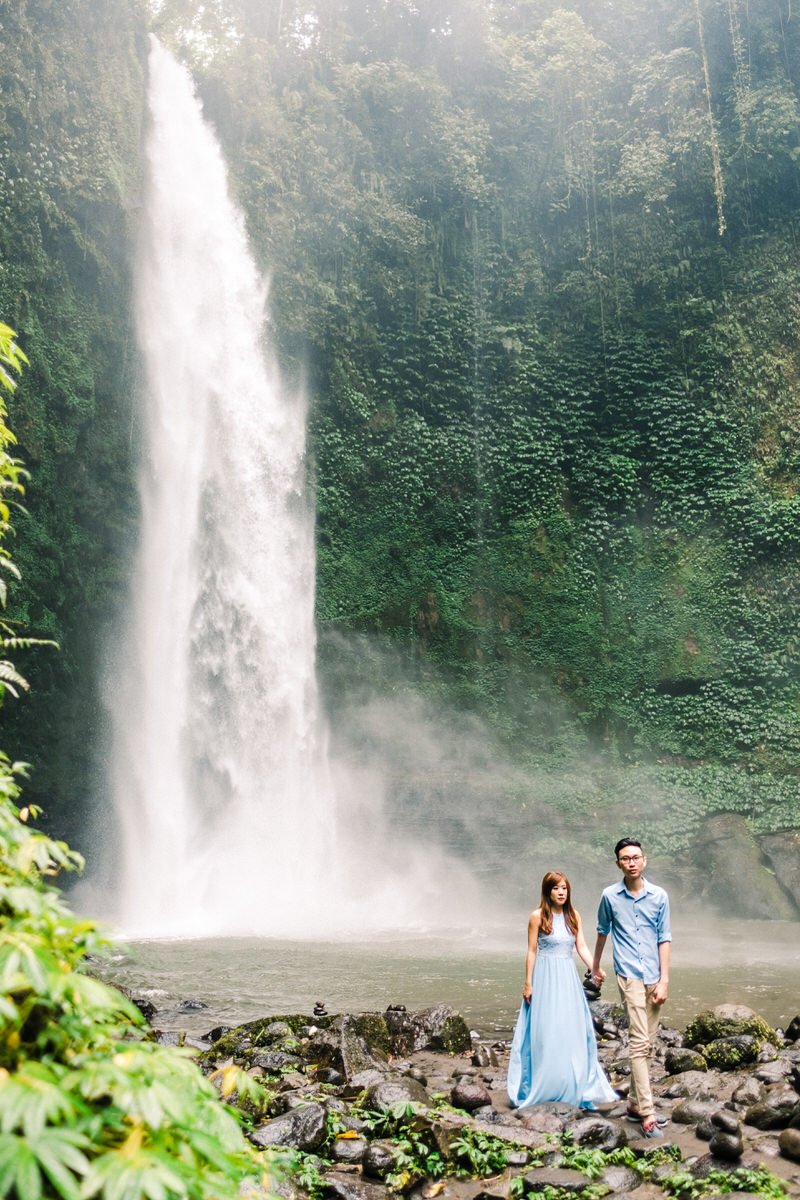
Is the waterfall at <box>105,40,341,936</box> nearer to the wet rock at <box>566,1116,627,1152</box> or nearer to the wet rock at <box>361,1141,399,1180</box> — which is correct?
the wet rock at <box>566,1116,627,1152</box>

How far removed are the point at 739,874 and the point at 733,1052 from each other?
9.61 m

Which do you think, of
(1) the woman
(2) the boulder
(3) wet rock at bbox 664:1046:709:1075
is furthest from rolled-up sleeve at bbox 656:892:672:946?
(2) the boulder

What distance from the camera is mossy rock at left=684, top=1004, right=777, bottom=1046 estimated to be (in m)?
5.38

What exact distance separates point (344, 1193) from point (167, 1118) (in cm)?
224

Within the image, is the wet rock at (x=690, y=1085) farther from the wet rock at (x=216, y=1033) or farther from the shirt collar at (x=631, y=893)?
the wet rock at (x=216, y=1033)

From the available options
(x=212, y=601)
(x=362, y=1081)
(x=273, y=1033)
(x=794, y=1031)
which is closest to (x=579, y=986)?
(x=362, y=1081)

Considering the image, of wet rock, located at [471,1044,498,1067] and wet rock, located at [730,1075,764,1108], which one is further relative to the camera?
wet rock, located at [471,1044,498,1067]

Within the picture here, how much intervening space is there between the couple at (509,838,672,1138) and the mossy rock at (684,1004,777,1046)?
1437 millimetres

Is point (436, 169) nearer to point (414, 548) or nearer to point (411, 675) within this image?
point (414, 548)

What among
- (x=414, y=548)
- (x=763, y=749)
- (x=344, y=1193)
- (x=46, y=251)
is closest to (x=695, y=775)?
(x=763, y=749)

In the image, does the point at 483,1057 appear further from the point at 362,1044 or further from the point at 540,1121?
the point at 540,1121

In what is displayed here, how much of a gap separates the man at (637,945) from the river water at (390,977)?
7.46 ft

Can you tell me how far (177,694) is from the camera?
15016 millimetres

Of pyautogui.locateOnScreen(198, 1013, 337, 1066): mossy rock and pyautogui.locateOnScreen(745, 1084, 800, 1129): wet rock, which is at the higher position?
pyautogui.locateOnScreen(745, 1084, 800, 1129): wet rock
